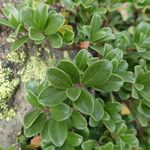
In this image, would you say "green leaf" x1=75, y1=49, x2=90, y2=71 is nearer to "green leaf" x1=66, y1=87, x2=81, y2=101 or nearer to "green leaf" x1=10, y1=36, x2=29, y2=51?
"green leaf" x1=66, y1=87, x2=81, y2=101

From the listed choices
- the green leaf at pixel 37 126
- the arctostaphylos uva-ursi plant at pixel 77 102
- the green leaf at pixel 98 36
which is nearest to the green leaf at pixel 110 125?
the arctostaphylos uva-ursi plant at pixel 77 102

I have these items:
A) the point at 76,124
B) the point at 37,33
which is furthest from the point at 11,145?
the point at 37,33

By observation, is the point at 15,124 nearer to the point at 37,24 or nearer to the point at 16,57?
the point at 16,57

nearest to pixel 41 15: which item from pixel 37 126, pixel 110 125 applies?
pixel 37 126

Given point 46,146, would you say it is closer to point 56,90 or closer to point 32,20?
point 56,90

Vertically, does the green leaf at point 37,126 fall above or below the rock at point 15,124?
above

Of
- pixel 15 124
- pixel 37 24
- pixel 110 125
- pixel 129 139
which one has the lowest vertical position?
pixel 129 139

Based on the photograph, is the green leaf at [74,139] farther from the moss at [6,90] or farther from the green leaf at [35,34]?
the green leaf at [35,34]
